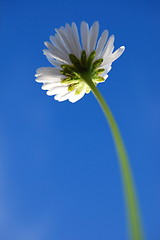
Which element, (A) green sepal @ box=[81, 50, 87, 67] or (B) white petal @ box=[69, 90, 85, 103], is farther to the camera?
(B) white petal @ box=[69, 90, 85, 103]

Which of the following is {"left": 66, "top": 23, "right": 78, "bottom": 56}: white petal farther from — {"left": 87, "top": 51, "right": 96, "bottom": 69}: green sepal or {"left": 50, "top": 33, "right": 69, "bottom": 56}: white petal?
{"left": 87, "top": 51, "right": 96, "bottom": 69}: green sepal

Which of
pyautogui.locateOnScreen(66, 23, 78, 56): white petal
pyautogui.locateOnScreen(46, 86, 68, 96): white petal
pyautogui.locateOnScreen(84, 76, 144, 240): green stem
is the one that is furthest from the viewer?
pyautogui.locateOnScreen(46, 86, 68, 96): white petal

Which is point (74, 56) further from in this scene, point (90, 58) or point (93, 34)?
point (93, 34)

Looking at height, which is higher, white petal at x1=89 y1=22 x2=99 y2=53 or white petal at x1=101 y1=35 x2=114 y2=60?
white petal at x1=89 y1=22 x2=99 y2=53

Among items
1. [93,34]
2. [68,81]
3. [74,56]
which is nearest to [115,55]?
[93,34]

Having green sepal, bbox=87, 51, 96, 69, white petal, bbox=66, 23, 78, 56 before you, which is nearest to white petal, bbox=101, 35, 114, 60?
green sepal, bbox=87, 51, 96, 69

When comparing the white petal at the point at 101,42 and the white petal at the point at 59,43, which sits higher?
the white petal at the point at 59,43

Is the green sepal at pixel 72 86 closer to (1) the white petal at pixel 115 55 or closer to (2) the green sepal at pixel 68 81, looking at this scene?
(2) the green sepal at pixel 68 81

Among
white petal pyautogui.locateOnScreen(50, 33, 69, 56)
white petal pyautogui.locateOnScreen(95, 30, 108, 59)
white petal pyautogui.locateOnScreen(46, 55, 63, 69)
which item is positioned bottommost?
white petal pyautogui.locateOnScreen(95, 30, 108, 59)
